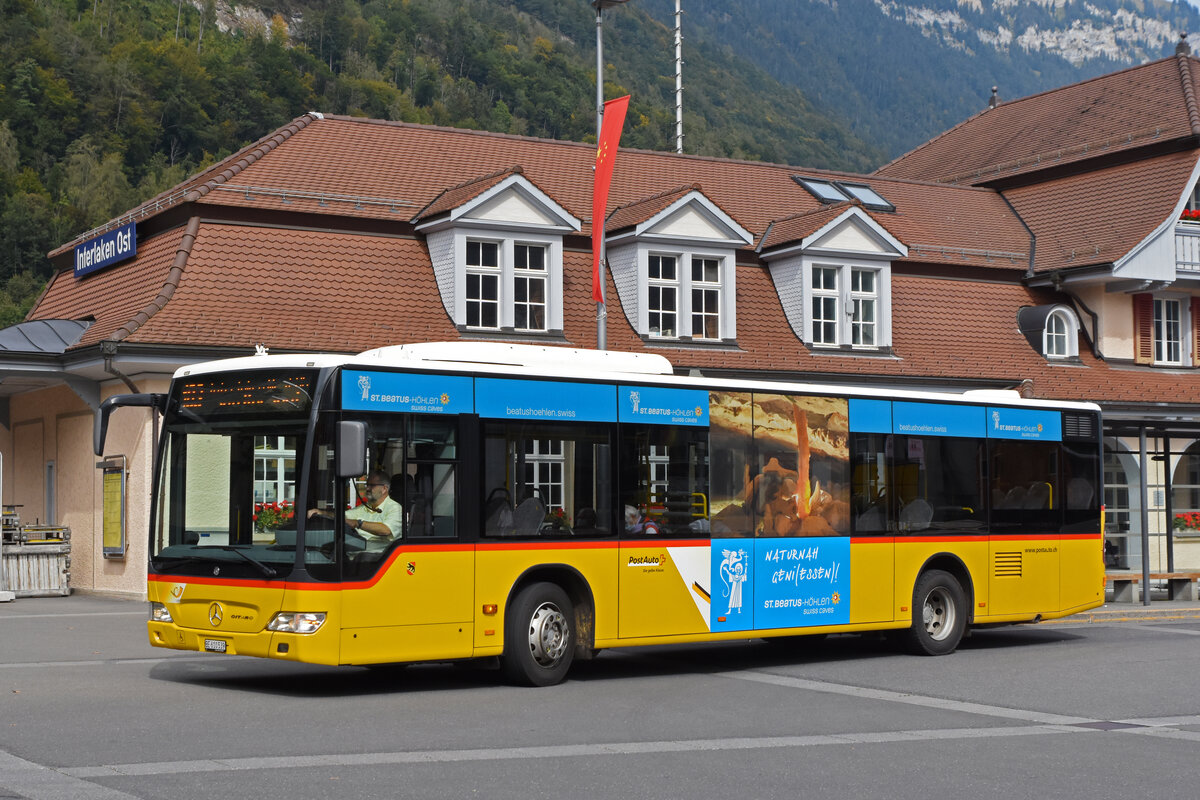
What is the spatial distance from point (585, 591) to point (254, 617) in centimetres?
311

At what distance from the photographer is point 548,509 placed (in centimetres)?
1403

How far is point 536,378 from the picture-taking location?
1408cm

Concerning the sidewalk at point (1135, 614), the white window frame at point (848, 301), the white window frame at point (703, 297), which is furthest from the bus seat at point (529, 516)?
the white window frame at point (848, 301)

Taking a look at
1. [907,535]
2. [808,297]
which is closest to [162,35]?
[808,297]

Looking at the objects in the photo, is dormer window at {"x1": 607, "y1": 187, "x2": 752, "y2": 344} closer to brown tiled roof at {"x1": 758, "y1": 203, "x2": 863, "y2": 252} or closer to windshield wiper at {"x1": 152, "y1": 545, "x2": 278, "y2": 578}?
brown tiled roof at {"x1": 758, "y1": 203, "x2": 863, "y2": 252}

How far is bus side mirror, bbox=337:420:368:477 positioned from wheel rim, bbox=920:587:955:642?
313 inches

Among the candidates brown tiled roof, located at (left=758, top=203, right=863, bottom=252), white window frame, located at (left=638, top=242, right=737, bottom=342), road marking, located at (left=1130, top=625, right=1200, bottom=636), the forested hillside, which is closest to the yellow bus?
road marking, located at (left=1130, top=625, right=1200, bottom=636)

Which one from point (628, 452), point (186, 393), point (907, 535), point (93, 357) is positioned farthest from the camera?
point (93, 357)

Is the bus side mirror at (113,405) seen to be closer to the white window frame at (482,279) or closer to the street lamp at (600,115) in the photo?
the street lamp at (600,115)

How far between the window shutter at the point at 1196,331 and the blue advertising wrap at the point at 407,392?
26.1 meters

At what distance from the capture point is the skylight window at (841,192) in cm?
3469

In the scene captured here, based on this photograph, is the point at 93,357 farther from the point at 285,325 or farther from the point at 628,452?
the point at 628,452

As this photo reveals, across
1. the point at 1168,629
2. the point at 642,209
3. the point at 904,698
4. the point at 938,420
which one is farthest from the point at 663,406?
the point at 642,209

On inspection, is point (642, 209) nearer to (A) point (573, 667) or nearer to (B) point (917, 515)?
(B) point (917, 515)
